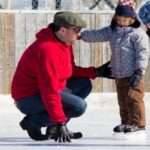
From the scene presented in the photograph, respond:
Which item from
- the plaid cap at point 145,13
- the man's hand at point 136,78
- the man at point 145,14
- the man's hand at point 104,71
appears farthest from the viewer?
the plaid cap at point 145,13

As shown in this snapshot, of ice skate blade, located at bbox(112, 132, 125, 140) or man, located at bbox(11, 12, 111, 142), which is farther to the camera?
ice skate blade, located at bbox(112, 132, 125, 140)

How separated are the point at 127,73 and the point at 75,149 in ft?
2.94

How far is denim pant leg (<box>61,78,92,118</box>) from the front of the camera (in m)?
6.18

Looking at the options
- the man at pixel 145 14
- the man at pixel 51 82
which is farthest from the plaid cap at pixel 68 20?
the man at pixel 145 14

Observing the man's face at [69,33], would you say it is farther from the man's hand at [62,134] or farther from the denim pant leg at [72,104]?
the man's hand at [62,134]

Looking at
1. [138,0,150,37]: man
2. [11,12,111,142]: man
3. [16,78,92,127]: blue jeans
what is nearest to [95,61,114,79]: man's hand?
[11,12,111,142]: man

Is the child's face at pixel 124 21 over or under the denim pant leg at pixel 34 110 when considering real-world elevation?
over

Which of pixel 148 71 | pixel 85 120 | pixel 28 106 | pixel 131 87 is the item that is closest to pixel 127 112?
pixel 131 87

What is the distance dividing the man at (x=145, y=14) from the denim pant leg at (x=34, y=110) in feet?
4.19

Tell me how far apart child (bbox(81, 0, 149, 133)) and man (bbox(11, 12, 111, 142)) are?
1.20 feet

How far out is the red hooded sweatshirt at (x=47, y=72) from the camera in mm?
5871

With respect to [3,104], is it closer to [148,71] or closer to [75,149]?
[148,71]

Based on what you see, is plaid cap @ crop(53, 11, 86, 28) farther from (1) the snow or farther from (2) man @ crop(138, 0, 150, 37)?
(2) man @ crop(138, 0, 150, 37)

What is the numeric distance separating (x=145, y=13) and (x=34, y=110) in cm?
230
